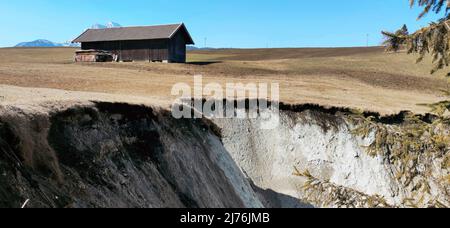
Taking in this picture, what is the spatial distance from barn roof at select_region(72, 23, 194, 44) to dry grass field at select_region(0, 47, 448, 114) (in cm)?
567

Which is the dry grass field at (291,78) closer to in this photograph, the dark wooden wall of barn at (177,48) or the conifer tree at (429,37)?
→ the dark wooden wall of barn at (177,48)

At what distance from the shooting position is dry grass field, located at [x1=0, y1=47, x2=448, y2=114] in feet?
103

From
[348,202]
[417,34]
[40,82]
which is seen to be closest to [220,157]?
[348,202]

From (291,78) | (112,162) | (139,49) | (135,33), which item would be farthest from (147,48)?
(112,162)

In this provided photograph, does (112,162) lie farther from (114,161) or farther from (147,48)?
(147,48)

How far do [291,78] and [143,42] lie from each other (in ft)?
72.5

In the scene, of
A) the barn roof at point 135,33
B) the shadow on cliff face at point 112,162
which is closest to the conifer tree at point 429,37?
the shadow on cliff face at point 112,162

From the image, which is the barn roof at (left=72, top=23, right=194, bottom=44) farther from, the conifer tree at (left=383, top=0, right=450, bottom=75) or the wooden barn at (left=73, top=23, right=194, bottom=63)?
the conifer tree at (left=383, top=0, right=450, bottom=75)

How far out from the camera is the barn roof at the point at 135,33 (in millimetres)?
57469

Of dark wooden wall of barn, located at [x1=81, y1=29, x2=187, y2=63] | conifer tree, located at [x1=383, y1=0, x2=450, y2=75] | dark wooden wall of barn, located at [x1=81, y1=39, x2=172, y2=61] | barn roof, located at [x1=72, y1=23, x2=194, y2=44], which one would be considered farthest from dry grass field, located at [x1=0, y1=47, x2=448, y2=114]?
conifer tree, located at [x1=383, y1=0, x2=450, y2=75]

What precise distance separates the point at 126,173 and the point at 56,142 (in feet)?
7.89

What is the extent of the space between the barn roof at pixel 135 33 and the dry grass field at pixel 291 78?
18.6 ft

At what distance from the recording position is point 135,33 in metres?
59.2
